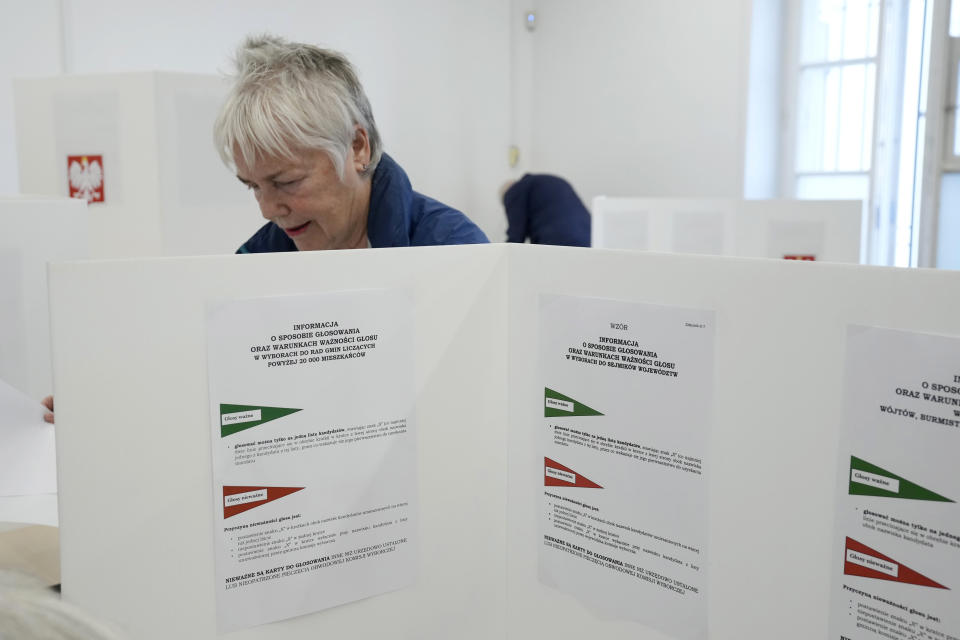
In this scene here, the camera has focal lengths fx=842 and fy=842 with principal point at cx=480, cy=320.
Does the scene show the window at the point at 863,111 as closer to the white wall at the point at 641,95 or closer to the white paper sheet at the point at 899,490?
the white wall at the point at 641,95

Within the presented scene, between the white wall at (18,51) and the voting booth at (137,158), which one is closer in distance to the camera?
the voting booth at (137,158)

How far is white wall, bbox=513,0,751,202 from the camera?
5.12 metres

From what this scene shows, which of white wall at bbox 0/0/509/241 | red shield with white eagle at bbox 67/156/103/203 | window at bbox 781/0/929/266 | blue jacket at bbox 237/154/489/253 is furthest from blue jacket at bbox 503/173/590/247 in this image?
blue jacket at bbox 237/154/489/253

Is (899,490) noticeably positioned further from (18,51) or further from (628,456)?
(18,51)

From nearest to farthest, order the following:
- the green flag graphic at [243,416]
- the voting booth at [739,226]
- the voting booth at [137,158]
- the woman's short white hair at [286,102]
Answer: the green flag graphic at [243,416]
the woman's short white hair at [286,102]
the voting booth at [137,158]
the voting booth at [739,226]

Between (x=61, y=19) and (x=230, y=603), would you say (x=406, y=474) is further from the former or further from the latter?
(x=61, y=19)

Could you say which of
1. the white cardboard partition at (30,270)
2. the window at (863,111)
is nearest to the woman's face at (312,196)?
the white cardboard partition at (30,270)

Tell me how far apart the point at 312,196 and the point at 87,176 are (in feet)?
4.81

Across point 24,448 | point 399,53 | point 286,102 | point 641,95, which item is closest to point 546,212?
point 641,95

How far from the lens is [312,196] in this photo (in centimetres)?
141

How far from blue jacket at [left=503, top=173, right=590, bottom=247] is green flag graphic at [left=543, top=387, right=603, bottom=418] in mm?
4012

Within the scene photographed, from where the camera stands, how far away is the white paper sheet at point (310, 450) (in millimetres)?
707

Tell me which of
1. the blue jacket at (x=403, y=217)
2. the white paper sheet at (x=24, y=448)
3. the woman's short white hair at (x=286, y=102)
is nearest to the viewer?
the white paper sheet at (x=24, y=448)

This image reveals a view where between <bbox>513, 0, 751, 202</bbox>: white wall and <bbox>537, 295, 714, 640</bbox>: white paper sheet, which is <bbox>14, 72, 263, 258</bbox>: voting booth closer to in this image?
<bbox>537, 295, 714, 640</bbox>: white paper sheet
